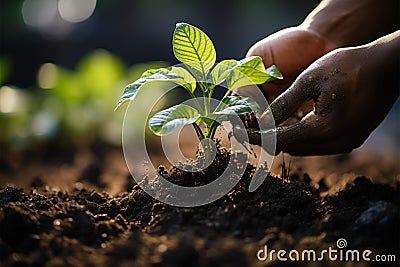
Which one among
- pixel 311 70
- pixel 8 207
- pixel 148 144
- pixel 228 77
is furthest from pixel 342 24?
pixel 148 144

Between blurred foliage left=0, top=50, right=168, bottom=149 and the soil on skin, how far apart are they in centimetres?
195

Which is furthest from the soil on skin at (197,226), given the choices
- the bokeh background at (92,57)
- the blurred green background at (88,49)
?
the blurred green background at (88,49)

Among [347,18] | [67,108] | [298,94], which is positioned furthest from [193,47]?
[67,108]

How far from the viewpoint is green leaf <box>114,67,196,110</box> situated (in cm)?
141

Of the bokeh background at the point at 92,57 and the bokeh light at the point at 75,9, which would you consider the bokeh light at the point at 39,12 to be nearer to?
the bokeh background at the point at 92,57

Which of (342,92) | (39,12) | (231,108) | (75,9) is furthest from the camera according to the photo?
(75,9)

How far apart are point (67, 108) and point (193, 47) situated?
2.32 meters

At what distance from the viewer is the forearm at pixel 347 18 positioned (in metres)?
1.97

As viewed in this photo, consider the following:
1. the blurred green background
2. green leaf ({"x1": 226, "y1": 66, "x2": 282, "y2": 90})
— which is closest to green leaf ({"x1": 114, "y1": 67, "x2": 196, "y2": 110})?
green leaf ({"x1": 226, "y1": 66, "x2": 282, "y2": 90})

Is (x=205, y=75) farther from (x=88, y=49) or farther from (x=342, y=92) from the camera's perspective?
(x=88, y=49)

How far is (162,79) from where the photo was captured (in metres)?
1.44

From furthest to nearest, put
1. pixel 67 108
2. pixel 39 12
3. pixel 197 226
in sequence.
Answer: pixel 39 12 → pixel 67 108 → pixel 197 226

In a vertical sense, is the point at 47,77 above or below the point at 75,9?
below

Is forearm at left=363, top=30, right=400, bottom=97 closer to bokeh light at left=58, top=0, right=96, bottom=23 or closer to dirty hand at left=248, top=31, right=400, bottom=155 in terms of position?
dirty hand at left=248, top=31, right=400, bottom=155
